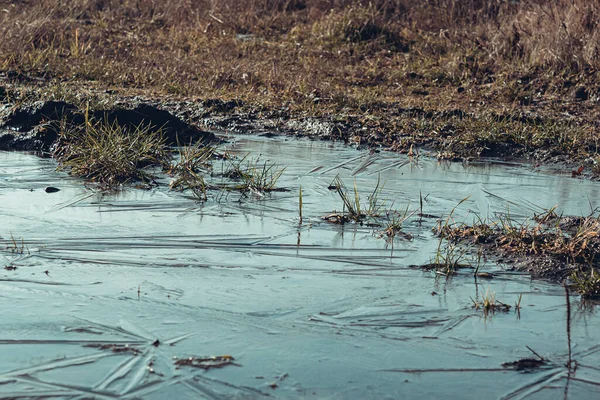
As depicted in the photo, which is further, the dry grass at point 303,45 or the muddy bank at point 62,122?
the dry grass at point 303,45

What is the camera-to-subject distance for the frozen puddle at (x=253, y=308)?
2.50 meters

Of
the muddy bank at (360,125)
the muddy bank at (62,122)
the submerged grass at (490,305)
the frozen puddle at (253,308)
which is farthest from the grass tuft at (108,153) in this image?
the submerged grass at (490,305)

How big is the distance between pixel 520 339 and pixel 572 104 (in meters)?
5.26

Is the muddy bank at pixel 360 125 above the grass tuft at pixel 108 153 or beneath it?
above

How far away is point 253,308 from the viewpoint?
3064 millimetres

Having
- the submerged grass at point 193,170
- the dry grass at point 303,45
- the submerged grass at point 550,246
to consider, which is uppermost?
the dry grass at point 303,45

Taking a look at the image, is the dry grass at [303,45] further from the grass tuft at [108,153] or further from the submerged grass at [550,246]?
the submerged grass at [550,246]

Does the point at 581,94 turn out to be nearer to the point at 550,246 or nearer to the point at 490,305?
the point at 550,246

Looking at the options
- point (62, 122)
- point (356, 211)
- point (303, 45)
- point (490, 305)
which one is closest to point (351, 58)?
point (303, 45)

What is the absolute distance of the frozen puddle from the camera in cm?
250

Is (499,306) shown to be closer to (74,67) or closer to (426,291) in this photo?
(426,291)

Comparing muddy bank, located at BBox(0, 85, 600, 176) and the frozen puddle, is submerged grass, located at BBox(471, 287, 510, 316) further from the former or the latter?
Result: muddy bank, located at BBox(0, 85, 600, 176)

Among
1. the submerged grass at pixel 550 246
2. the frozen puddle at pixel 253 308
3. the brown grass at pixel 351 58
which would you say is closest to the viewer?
the frozen puddle at pixel 253 308

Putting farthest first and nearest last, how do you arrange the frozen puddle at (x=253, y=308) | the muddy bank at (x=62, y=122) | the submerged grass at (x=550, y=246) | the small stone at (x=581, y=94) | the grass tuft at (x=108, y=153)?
the small stone at (x=581, y=94)
the muddy bank at (x=62, y=122)
the grass tuft at (x=108, y=153)
the submerged grass at (x=550, y=246)
the frozen puddle at (x=253, y=308)
